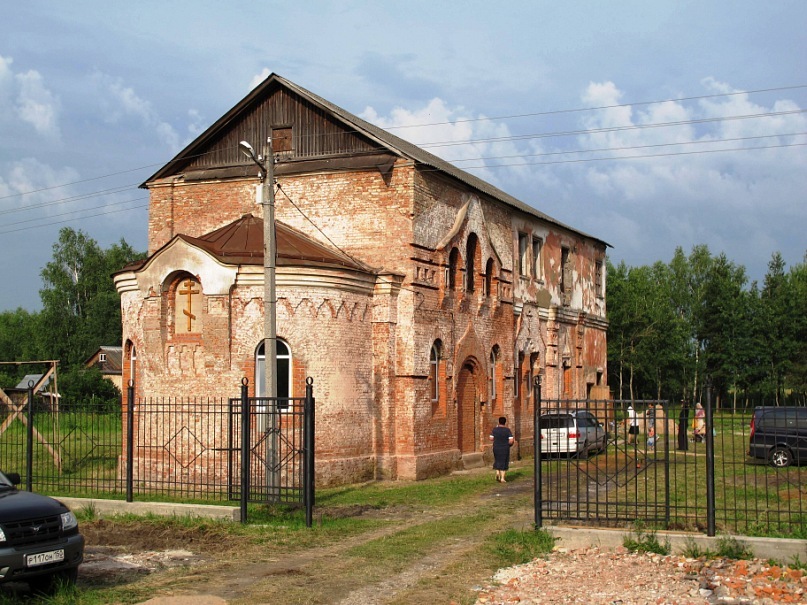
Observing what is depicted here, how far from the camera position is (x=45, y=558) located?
30.8 feet

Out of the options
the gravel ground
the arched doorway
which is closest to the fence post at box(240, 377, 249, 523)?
the gravel ground

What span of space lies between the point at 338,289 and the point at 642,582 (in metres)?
12.2

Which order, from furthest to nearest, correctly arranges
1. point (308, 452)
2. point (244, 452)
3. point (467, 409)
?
point (467, 409), point (244, 452), point (308, 452)

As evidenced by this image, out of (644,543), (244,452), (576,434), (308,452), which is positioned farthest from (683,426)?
(244,452)

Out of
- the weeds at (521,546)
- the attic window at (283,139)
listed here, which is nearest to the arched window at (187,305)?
the attic window at (283,139)

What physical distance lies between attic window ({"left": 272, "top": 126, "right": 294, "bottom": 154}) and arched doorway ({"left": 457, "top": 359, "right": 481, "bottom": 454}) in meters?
7.45

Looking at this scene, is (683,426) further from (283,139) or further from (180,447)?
(283,139)

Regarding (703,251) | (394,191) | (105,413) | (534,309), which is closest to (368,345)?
(394,191)

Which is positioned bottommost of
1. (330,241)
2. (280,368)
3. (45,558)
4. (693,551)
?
(693,551)

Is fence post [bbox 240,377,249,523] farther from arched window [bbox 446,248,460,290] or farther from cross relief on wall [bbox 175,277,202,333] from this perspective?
arched window [bbox 446,248,460,290]

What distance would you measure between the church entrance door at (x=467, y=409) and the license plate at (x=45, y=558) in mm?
15872

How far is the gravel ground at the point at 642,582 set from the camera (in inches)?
365

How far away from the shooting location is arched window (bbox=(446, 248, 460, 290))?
24.5m

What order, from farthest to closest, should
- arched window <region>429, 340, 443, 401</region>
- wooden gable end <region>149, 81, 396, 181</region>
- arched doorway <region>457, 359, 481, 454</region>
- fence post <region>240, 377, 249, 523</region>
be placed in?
arched doorway <region>457, 359, 481, 454</region>, arched window <region>429, 340, 443, 401</region>, wooden gable end <region>149, 81, 396, 181</region>, fence post <region>240, 377, 249, 523</region>
